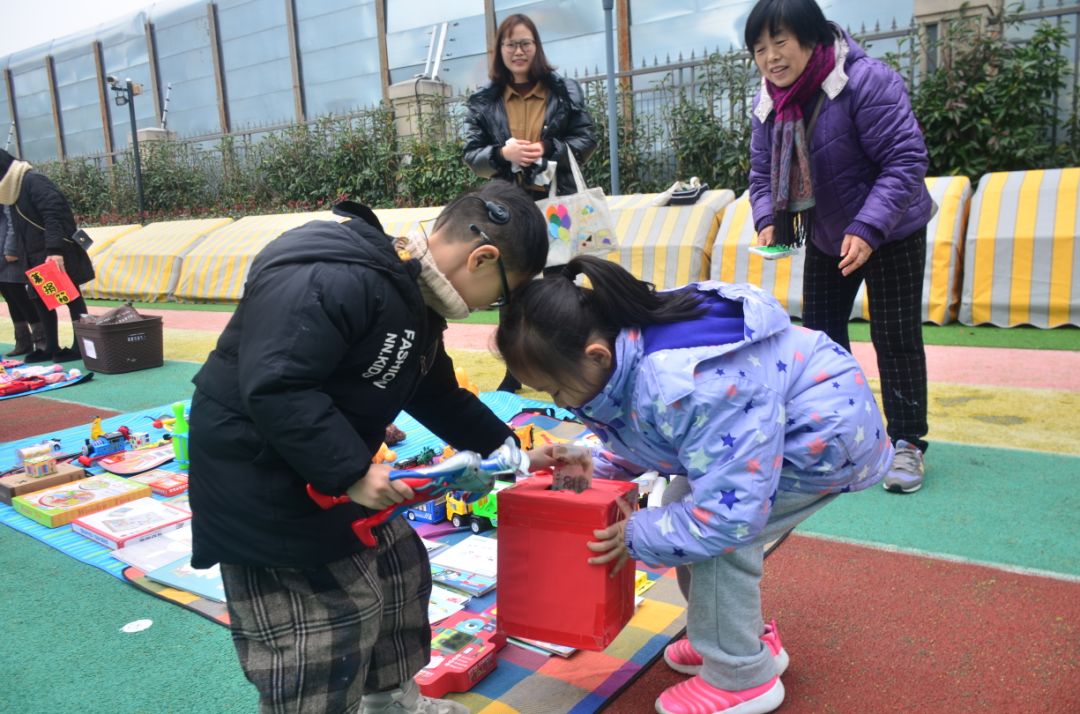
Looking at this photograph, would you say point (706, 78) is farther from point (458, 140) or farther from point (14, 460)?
point (14, 460)

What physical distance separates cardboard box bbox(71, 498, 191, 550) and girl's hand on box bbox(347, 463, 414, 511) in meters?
1.79

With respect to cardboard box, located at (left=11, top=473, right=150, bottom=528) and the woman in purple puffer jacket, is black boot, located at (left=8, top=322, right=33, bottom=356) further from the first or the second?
the woman in purple puffer jacket

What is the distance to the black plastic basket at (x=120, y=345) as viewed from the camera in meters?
5.87

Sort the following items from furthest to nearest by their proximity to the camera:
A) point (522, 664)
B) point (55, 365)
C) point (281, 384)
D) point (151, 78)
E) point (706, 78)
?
point (151, 78)
point (706, 78)
point (55, 365)
point (522, 664)
point (281, 384)

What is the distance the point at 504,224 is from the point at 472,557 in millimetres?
1319

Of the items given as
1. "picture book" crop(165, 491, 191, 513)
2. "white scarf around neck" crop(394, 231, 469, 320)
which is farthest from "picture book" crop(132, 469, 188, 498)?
"white scarf around neck" crop(394, 231, 469, 320)

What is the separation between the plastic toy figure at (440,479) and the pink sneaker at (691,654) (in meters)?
0.70

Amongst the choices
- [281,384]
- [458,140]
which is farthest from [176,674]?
[458,140]

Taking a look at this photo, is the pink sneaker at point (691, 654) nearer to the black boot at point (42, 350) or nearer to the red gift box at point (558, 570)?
the red gift box at point (558, 570)

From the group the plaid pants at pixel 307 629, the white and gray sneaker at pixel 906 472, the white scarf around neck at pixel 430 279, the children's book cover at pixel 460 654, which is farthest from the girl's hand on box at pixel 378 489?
the white and gray sneaker at pixel 906 472

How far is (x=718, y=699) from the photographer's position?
1.73 metres

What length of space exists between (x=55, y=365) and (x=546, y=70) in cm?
443

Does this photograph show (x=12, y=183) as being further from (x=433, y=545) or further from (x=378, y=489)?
(x=378, y=489)

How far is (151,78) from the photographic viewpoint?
19266 mm
